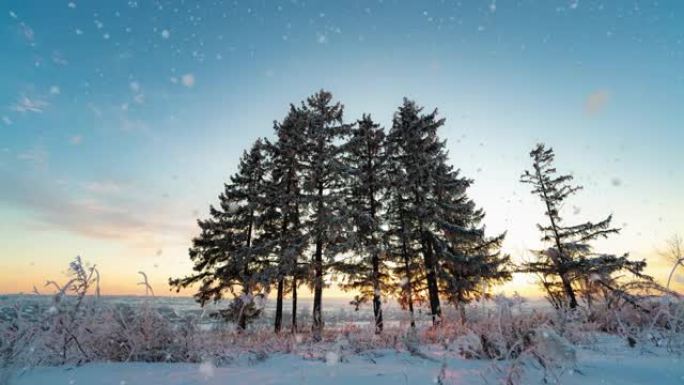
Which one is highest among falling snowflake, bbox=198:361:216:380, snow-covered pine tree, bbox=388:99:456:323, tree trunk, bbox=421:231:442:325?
snow-covered pine tree, bbox=388:99:456:323

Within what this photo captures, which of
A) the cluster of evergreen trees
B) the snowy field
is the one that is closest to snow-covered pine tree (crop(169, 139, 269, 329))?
the cluster of evergreen trees

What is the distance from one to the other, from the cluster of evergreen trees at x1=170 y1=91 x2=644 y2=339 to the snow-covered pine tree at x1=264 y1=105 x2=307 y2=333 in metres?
0.06

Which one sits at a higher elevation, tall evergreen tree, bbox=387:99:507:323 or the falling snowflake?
tall evergreen tree, bbox=387:99:507:323

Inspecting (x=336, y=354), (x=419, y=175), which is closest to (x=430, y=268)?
(x=419, y=175)

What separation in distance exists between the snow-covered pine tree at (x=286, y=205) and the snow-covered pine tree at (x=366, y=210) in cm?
242

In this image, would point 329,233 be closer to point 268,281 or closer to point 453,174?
point 268,281

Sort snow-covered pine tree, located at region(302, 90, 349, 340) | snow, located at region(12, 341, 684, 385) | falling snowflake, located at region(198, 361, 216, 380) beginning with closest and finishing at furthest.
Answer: snow, located at region(12, 341, 684, 385)
falling snowflake, located at region(198, 361, 216, 380)
snow-covered pine tree, located at region(302, 90, 349, 340)

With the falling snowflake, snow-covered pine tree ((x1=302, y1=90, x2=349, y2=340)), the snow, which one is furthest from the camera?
snow-covered pine tree ((x1=302, y1=90, x2=349, y2=340))

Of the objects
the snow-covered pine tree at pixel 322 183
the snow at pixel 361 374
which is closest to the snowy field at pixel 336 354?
the snow at pixel 361 374

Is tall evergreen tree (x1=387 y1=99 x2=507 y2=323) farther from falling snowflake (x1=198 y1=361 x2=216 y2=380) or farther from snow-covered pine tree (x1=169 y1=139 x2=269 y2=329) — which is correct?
falling snowflake (x1=198 y1=361 x2=216 y2=380)

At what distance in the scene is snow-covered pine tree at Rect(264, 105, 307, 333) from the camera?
17.7 metres

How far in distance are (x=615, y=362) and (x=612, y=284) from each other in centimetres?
122

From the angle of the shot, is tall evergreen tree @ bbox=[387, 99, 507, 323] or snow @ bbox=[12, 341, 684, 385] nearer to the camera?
snow @ bbox=[12, 341, 684, 385]

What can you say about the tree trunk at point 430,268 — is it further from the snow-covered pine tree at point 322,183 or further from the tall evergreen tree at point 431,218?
the snow-covered pine tree at point 322,183
